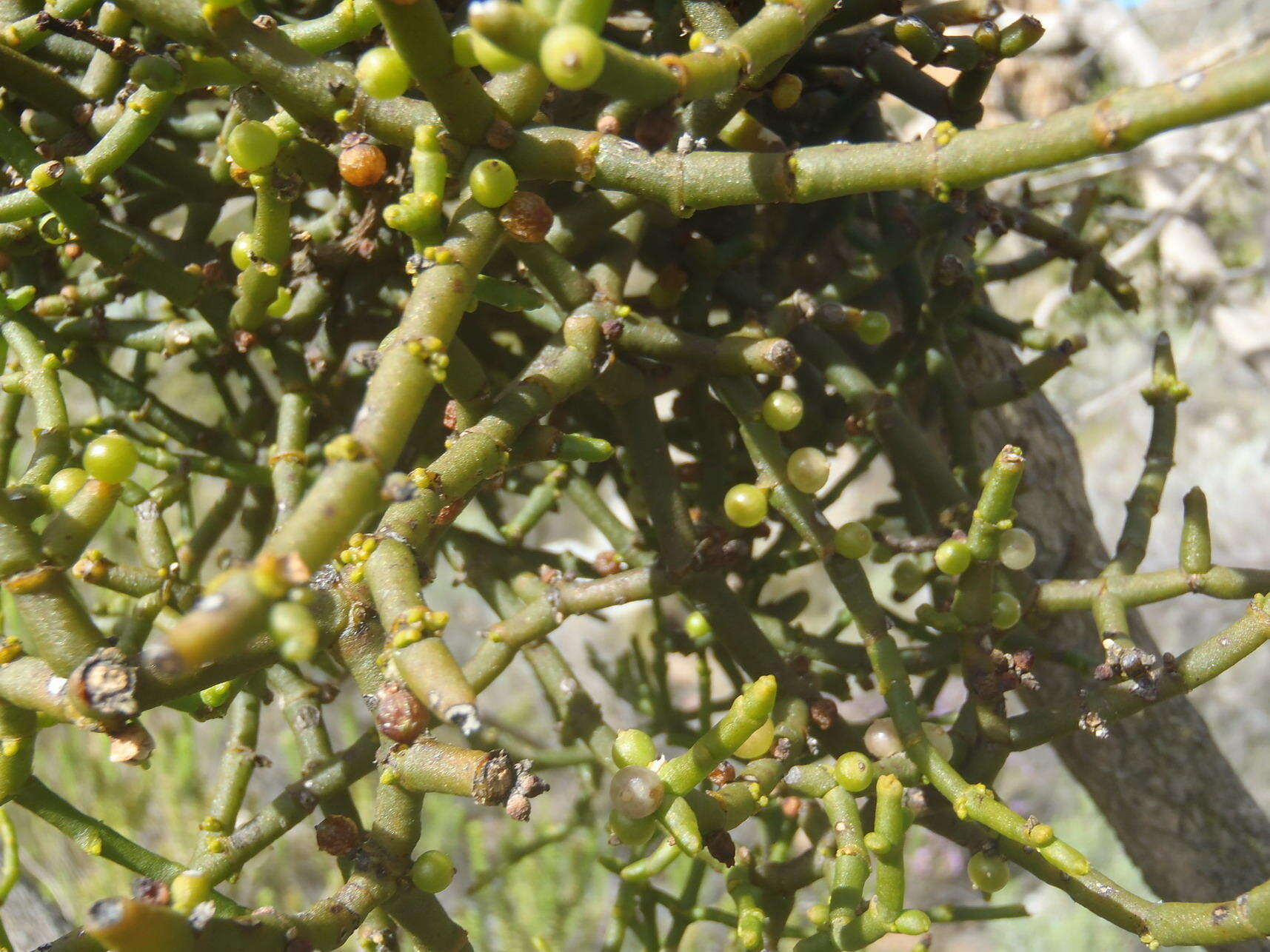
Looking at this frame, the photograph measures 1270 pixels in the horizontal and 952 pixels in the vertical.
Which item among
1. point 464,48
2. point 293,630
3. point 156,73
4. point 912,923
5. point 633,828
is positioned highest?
point 156,73

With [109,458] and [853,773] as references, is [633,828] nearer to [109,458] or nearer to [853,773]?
[853,773]

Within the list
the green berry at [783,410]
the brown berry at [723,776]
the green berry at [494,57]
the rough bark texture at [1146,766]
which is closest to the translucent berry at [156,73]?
the green berry at [494,57]

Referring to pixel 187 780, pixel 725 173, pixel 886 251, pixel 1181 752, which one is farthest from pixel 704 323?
pixel 187 780

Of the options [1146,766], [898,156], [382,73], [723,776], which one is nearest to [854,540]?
[723,776]

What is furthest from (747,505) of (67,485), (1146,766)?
(1146,766)

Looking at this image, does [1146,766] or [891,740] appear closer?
[891,740]

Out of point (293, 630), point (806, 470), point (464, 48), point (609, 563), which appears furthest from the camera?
point (609, 563)

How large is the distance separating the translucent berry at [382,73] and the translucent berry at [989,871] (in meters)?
0.54

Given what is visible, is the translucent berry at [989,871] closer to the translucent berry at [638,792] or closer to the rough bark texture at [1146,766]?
the translucent berry at [638,792]

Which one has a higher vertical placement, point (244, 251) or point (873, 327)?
point (244, 251)

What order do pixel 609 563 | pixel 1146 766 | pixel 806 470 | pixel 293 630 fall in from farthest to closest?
pixel 1146 766, pixel 609 563, pixel 806 470, pixel 293 630

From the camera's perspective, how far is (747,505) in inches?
23.1

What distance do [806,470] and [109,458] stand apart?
376 millimetres

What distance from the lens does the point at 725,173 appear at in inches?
16.9
